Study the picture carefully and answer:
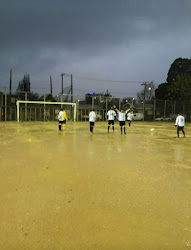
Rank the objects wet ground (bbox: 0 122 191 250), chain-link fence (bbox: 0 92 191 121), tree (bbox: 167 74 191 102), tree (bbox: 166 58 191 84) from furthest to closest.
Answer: tree (bbox: 166 58 191 84), tree (bbox: 167 74 191 102), chain-link fence (bbox: 0 92 191 121), wet ground (bbox: 0 122 191 250)

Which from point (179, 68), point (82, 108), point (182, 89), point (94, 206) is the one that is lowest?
point (94, 206)

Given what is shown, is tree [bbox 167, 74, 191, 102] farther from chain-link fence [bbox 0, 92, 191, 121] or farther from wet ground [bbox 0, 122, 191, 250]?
wet ground [bbox 0, 122, 191, 250]

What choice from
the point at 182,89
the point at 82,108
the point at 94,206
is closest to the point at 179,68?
the point at 182,89

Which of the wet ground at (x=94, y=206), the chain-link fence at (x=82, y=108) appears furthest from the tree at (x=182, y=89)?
the wet ground at (x=94, y=206)

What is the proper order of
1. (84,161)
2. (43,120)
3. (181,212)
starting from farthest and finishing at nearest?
(43,120) → (84,161) → (181,212)

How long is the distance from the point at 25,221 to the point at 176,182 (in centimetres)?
328

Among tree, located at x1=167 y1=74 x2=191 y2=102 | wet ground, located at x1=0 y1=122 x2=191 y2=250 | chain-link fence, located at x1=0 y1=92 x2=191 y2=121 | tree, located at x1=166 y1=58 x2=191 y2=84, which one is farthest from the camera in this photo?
tree, located at x1=166 y1=58 x2=191 y2=84

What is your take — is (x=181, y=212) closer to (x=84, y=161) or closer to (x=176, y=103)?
(x=84, y=161)

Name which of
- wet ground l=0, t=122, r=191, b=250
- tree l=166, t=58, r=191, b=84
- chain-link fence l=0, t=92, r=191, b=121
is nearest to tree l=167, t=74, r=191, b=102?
chain-link fence l=0, t=92, r=191, b=121

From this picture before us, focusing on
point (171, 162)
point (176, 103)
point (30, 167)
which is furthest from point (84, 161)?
point (176, 103)

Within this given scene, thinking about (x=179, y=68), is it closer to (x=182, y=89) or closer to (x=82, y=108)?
(x=182, y=89)

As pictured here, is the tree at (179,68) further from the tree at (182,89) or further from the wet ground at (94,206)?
the wet ground at (94,206)

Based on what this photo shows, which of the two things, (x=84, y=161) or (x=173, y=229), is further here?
(x=84, y=161)

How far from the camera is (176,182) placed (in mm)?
5188
